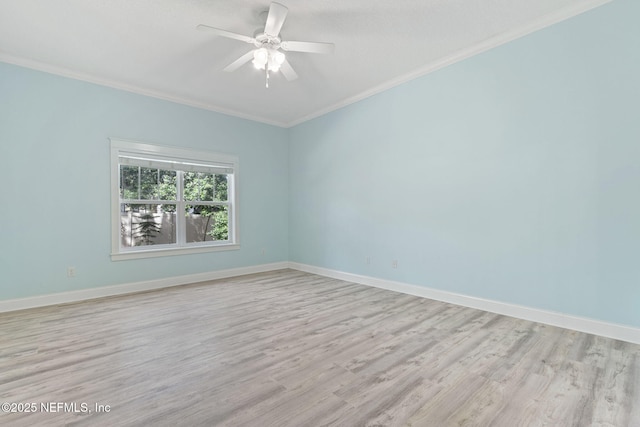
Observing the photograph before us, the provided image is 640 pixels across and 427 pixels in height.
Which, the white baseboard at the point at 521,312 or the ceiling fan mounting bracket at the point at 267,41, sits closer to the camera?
the white baseboard at the point at 521,312

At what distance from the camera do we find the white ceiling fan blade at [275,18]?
7.28ft

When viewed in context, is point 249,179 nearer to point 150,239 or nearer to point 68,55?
point 150,239

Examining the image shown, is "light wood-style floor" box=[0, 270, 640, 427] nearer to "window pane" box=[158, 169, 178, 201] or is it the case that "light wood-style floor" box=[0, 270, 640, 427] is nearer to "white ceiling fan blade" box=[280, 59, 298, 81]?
"window pane" box=[158, 169, 178, 201]

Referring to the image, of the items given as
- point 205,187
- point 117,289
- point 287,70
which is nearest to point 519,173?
point 287,70

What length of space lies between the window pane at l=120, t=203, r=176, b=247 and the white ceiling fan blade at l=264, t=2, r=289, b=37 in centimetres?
327

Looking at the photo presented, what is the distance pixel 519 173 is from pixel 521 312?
145 cm

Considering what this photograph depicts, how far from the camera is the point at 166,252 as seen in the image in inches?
176

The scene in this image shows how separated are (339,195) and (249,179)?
173 cm

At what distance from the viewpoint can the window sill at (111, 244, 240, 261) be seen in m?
4.07

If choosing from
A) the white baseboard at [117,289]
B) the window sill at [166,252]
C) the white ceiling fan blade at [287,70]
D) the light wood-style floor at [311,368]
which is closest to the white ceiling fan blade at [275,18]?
the white ceiling fan blade at [287,70]

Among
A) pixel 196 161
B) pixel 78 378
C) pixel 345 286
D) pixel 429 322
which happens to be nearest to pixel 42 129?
pixel 196 161

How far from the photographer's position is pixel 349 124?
187 inches

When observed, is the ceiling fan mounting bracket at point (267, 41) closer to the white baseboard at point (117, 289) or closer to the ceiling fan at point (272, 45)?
the ceiling fan at point (272, 45)

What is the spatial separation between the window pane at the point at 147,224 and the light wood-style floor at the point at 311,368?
124cm
